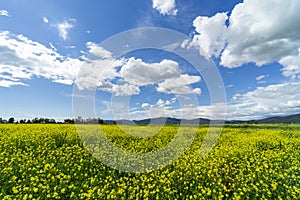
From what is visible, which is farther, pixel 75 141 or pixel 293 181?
pixel 75 141

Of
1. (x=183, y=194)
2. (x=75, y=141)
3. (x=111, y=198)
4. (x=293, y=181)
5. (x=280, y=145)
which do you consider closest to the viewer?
(x=111, y=198)

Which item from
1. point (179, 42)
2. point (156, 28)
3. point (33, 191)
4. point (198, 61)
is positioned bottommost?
point (33, 191)

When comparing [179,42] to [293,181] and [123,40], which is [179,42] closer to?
[123,40]

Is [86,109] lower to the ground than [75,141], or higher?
higher

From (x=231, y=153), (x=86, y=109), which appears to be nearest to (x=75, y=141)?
(x=86, y=109)

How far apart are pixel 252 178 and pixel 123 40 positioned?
8240mm

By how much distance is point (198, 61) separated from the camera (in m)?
12.5

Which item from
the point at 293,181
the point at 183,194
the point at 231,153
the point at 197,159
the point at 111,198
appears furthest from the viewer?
the point at 231,153

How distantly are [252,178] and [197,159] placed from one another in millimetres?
2804

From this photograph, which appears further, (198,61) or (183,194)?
(198,61)

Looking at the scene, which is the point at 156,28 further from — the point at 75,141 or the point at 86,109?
the point at 75,141

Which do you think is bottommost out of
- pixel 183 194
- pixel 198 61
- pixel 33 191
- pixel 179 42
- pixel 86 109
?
pixel 183 194

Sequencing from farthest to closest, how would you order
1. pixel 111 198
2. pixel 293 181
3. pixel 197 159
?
pixel 197 159 → pixel 293 181 → pixel 111 198

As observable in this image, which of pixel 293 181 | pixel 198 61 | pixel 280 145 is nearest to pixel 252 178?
pixel 293 181
